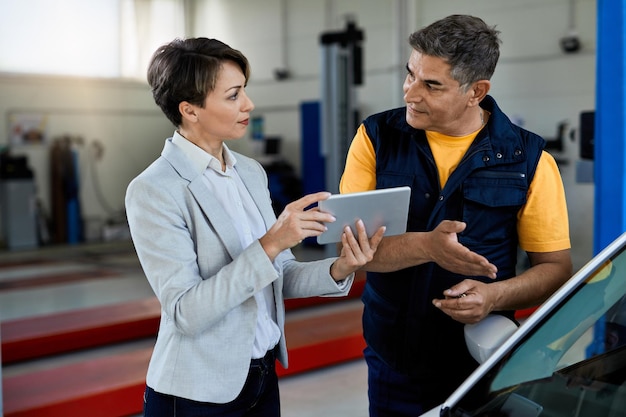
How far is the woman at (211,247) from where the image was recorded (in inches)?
57.8

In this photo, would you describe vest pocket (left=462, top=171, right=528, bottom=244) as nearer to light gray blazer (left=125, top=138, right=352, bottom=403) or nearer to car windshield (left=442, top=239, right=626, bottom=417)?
car windshield (left=442, top=239, right=626, bottom=417)

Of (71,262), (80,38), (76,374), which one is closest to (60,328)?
(76,374)

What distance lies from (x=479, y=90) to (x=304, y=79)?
31.1 ft

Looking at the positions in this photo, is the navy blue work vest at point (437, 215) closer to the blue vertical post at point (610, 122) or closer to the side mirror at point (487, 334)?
the side mirror at point (487, 334)

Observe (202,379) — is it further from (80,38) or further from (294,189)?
(80,38)

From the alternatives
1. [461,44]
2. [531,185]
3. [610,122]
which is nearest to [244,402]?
[531,185]

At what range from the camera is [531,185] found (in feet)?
5.75

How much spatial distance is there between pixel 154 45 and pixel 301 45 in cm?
239

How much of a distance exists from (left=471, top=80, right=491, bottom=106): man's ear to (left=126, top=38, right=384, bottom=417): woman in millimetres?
448

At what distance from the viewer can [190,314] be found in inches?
56.8

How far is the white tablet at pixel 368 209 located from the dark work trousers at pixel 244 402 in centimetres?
35

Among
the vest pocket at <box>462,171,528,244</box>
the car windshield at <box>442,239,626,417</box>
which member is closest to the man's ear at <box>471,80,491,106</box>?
the vest pocket at <box>462,171,528,244</box>

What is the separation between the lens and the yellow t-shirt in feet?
5.70

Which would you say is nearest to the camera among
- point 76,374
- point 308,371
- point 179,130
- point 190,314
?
point 190,314
